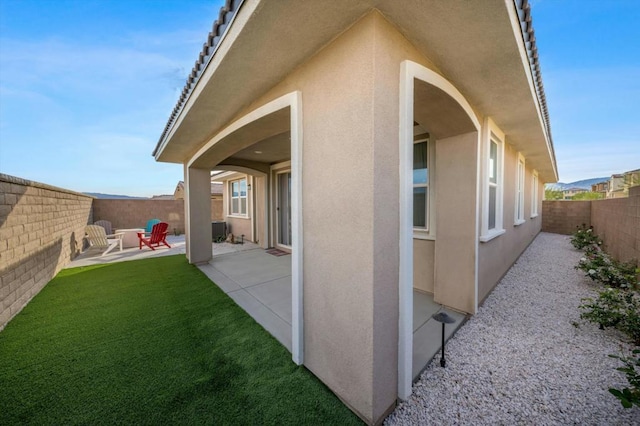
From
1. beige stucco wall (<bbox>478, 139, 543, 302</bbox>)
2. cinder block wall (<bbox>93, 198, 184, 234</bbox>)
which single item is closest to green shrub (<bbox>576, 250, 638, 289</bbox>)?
beige stucco wall (<bbox>478, 139, 543, 302</bbox>)

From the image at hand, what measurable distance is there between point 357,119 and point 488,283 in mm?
4304

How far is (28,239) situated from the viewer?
423cm

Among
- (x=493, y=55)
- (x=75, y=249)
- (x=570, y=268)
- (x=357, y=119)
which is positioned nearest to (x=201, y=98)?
(x=357, y=119)

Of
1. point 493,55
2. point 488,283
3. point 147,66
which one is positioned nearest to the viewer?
point 493,55

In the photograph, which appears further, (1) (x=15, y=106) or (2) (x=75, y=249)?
(1) (x=15, y=106)

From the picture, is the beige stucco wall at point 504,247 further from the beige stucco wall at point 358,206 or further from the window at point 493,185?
the beige stucco wall at point 358,206

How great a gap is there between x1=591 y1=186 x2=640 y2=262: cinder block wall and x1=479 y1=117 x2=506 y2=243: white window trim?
272cm

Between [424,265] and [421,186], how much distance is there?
1487 mm

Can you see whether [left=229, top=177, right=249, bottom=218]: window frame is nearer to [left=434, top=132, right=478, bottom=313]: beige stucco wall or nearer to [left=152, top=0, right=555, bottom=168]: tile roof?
[left=152, top=0, right=555, bottom=168]: tile roof

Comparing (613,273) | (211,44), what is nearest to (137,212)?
(211,44)

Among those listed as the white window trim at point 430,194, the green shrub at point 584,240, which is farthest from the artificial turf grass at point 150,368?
the green shrub at point 584,240

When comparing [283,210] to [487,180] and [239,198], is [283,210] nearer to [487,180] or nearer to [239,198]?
[239,198]

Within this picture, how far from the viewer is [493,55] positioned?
2.23 meters

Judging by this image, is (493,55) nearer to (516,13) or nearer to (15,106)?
(516,13)
